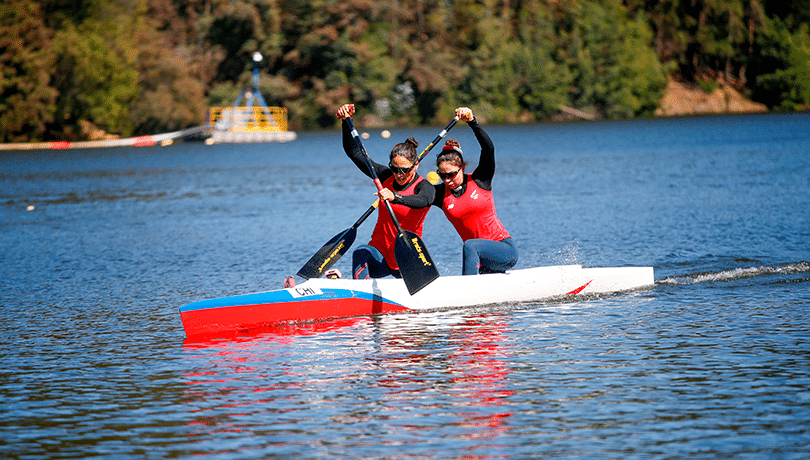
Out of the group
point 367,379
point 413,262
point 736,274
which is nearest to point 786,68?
point 736,274

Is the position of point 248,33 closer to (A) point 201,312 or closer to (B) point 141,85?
(B) point 141,85

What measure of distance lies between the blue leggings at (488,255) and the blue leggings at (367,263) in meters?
0.94

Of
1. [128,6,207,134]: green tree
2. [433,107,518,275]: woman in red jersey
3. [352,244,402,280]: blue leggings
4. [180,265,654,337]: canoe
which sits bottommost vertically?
[180,265,654,337]: canoe

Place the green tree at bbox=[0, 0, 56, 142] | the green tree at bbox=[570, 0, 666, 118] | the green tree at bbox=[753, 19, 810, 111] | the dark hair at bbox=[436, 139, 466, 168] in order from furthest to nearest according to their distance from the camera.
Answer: the green tree at bbox=[753, 19, 810, 111]
the green tree at bbox=[570, 0, 666, 118]
the green tree at bbox=[0, 0, 56, 142]
the dark hair at bbox=[436, 139, 466, 168]

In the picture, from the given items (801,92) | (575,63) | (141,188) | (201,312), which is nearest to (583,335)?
(201,312)

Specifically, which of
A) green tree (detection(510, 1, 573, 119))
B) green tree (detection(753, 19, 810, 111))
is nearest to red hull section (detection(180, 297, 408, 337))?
green tree (detection(510, 1, 573, 119))

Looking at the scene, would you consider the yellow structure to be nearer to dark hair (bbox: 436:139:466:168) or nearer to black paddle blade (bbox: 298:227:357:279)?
black paddle blade (bbox: 298:227:357:279)

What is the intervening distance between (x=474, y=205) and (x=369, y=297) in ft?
5.15

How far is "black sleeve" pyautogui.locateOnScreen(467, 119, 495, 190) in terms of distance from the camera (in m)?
10.4

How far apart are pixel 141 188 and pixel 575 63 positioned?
63.1 meters

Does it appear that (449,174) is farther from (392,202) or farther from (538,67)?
(538,67)

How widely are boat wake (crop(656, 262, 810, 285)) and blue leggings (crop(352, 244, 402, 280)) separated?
4062mm

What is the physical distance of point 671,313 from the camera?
11055 millimetres

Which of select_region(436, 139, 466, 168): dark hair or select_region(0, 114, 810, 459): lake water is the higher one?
select_region(436, 139, 466, 168): dark hair
